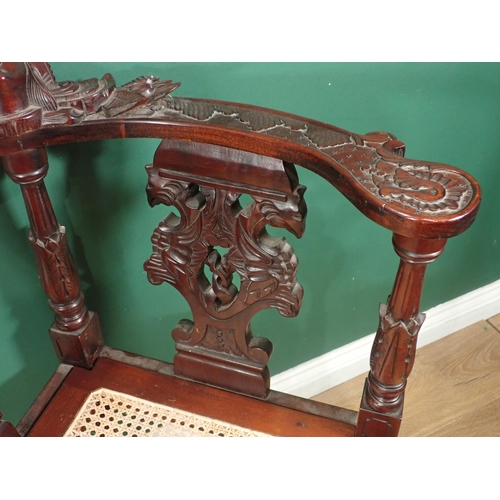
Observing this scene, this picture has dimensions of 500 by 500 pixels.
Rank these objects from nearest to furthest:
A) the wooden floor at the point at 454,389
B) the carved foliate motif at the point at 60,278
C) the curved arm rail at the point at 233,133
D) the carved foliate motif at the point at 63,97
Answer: the curved arm rail at the point at 233,133, the carved foliate motif at the point at 63,97, the carved foliate motif at the point at 60,278, the wooden floor at the point at 454,389

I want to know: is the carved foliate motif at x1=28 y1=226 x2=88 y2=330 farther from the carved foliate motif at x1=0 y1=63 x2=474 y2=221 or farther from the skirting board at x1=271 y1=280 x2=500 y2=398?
the skirting board at x1=271 y1=280 x2=500 y2=398

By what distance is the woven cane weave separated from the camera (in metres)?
0.93

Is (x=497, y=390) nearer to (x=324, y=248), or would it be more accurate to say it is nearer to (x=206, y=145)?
(x=324, y=248)

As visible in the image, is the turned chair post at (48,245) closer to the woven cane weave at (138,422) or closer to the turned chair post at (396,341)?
the woven cane weave at (138,422)

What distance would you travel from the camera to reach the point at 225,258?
84 cm

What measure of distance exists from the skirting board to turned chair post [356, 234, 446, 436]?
70cm

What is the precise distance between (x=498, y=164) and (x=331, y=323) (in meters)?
0.53

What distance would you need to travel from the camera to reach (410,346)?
768mm

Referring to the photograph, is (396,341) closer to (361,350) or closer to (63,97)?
(63,97)

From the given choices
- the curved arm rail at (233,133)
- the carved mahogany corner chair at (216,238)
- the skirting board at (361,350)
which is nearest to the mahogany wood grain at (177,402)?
the carved mahogany corner chair at (216,238)

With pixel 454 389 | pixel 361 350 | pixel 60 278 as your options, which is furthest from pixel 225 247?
pixel 454 389

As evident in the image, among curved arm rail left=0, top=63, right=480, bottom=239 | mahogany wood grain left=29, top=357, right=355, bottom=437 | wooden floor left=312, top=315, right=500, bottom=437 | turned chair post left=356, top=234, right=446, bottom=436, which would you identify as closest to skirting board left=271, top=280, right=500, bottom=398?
wooden floor left=312, top=315, right=500, bottom=437

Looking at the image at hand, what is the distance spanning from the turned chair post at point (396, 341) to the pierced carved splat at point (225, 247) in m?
0.13

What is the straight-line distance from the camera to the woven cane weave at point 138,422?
3.04 feet
